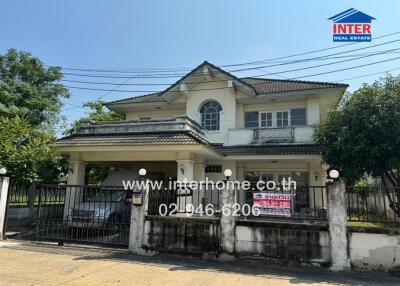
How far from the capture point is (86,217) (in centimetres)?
1047

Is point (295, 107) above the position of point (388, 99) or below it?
above

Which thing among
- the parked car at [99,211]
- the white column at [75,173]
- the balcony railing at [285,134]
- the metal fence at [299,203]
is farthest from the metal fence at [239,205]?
the white column at [75,173]

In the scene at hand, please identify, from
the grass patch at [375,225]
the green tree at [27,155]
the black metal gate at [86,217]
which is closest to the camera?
the grass patch at [375,225]

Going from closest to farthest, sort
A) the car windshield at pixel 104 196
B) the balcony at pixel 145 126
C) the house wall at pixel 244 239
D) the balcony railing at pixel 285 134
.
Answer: the house wall at pixel 244 239 < the car windshield at pixel 104 196 < the balcony at pixel 145 126 < the balcony railing at pixel 285 134

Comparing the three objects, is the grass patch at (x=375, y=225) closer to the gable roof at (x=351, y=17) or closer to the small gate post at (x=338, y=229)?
the small gate post at (x=338, y=229)

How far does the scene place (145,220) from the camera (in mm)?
8633

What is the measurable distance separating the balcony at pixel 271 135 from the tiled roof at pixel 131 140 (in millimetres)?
3682

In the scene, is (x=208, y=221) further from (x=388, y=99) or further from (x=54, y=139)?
(x=54, y=139)

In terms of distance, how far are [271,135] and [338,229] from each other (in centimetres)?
809

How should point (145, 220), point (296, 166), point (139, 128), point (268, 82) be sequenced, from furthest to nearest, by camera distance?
point (268, 82), point (296, 166), point (139, 128), point (145, 220)

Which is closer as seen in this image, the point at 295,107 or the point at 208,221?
the point at 208,221

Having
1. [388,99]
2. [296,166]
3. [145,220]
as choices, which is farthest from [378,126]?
[145,220]

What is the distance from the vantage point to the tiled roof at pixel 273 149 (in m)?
13.3

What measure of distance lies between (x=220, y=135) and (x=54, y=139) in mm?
8001
